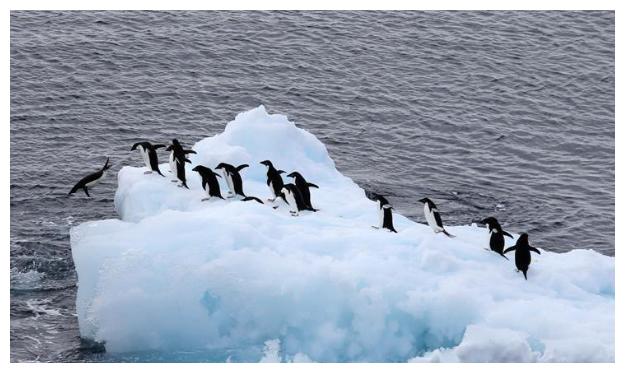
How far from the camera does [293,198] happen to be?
22.9 m

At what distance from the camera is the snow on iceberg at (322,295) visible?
1888 cm

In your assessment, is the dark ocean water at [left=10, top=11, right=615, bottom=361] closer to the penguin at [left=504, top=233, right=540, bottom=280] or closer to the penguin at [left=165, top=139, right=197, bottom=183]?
the penguin at [left=165, top=139, right=197, bottom=183]

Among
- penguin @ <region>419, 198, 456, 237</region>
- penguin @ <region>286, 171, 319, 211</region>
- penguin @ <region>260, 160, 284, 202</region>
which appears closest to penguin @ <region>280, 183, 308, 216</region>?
penguin @ <region>286, 171, 319, 211</region>

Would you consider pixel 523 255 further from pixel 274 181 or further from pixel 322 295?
pixel 274 181

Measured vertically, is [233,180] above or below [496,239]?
above

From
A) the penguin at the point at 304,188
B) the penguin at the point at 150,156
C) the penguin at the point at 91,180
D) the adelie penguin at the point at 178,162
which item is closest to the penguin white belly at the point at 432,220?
the penguin at the point at 304,188

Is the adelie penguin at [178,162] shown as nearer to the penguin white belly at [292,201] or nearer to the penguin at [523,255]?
the penguin white belly at [292,201]

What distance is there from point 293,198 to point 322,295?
395 centimetres

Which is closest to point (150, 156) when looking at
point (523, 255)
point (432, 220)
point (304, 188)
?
point (304, 188)

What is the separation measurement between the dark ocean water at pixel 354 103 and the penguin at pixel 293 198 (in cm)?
481

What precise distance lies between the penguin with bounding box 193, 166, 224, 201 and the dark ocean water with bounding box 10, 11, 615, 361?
3.32 m

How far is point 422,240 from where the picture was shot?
68.3 feet

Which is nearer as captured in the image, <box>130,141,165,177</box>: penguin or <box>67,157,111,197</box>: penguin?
<box>130,141,165,177</box>: penguin

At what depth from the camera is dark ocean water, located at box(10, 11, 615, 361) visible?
1095 inches
